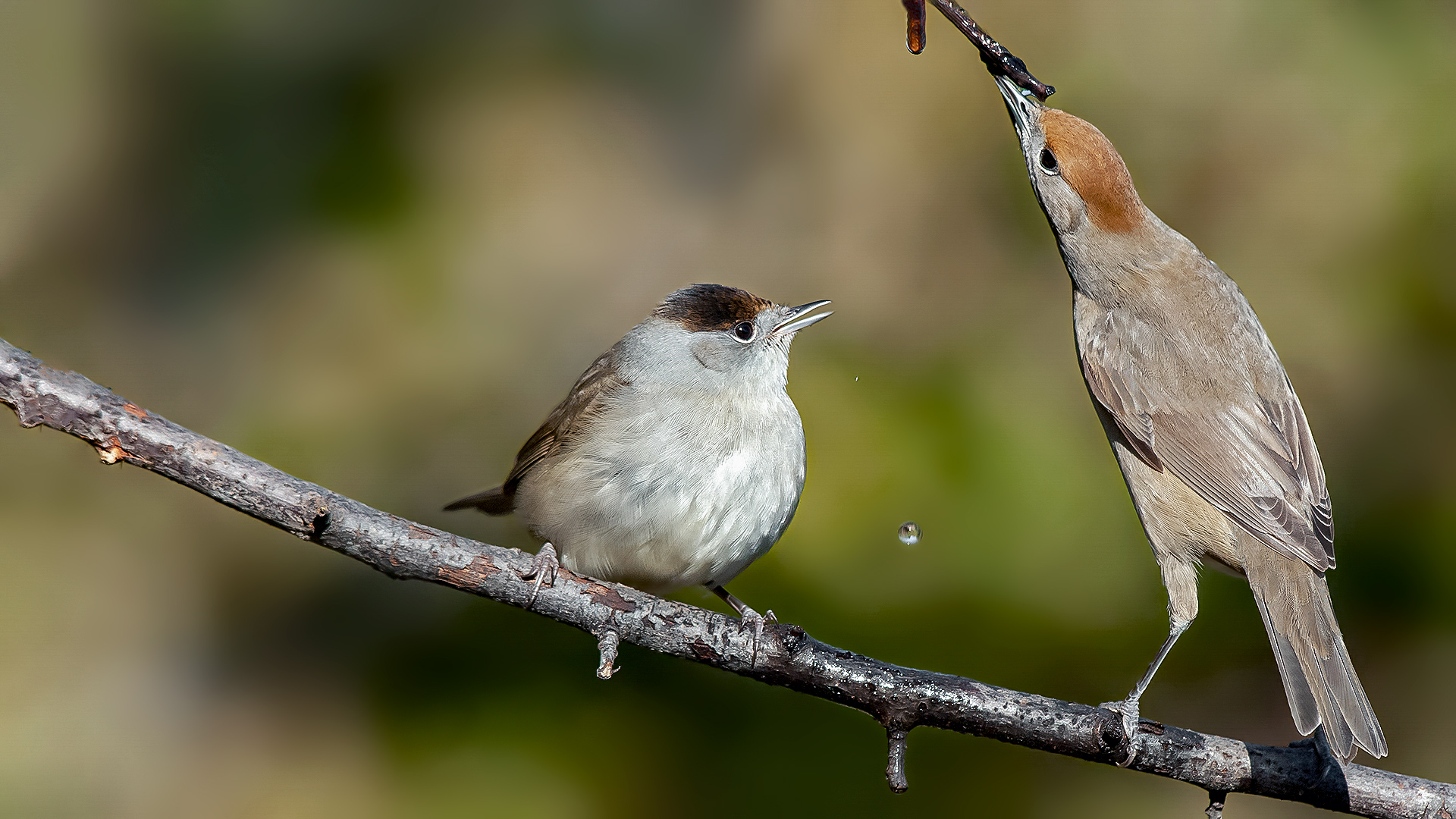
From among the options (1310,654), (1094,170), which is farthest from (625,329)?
(1310,654)

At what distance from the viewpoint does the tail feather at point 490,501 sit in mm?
3971

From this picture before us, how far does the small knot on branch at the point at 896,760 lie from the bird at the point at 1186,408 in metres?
0.54

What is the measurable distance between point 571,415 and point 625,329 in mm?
1595

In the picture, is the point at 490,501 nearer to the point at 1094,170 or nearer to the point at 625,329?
the point at 625,329

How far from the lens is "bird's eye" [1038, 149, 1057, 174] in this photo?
10.8 ft

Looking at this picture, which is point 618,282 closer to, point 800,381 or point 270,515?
point 800,381

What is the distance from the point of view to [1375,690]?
3982 millimetres

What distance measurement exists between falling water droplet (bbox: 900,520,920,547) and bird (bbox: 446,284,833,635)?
554 millimetres

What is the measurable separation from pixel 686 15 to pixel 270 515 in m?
3.80

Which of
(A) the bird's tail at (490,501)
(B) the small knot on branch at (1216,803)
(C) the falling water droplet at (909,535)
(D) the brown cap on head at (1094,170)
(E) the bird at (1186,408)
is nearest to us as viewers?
(B) the small knot on branch at (1216,803)

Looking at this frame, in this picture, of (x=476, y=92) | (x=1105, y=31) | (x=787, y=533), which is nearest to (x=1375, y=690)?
(x=787, y=533)

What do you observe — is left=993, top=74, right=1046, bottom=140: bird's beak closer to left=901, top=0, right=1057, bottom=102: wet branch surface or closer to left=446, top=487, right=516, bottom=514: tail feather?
left=901, top=0, right=1057, bottom=102: wet branch surface

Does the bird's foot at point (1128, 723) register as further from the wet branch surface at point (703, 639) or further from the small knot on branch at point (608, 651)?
the small knot on branch at point (608, 651)

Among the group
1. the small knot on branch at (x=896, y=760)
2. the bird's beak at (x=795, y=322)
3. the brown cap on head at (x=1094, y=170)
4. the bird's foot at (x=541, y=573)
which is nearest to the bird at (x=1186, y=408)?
the brown cap on head at (x=1094, y=170)
